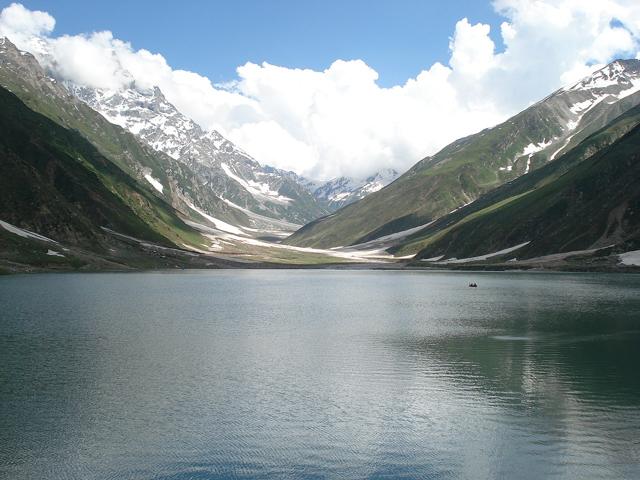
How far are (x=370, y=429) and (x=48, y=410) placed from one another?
59.8 ft

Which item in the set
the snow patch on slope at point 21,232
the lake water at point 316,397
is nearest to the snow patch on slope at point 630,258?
the lake water at point 316,397

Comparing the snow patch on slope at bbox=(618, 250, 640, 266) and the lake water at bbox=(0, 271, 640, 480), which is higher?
the snow patch on slope at bbox=(618, 250, 640, 266)

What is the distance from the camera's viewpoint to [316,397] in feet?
126

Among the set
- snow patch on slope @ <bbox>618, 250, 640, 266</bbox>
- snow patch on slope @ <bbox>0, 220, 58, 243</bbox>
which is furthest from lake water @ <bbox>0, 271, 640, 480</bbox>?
snow patch on slope @ <bbox>618, 250, 640, 266</bbox>

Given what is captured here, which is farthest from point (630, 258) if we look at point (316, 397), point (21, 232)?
point (21, 232)

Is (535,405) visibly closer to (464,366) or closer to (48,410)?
(464,366)

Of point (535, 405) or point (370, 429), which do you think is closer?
point (370, 429)

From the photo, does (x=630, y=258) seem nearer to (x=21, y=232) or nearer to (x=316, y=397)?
(x=316, y=397)

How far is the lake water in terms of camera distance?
89.9 ft

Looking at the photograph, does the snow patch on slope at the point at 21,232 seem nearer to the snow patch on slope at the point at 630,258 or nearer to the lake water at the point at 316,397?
the lake water at the point at 316,397

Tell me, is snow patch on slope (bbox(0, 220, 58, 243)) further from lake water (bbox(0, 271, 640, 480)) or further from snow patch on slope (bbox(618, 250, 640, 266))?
snow patch on slope (bbox(618, 250, 640, 266))

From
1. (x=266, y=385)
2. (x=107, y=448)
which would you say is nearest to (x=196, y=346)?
(x=266, y=385)

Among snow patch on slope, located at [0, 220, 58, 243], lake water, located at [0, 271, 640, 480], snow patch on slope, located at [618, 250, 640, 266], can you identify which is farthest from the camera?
snow patch on slope, located at [618, 250, 640, 266]

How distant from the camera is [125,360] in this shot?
48.8m
